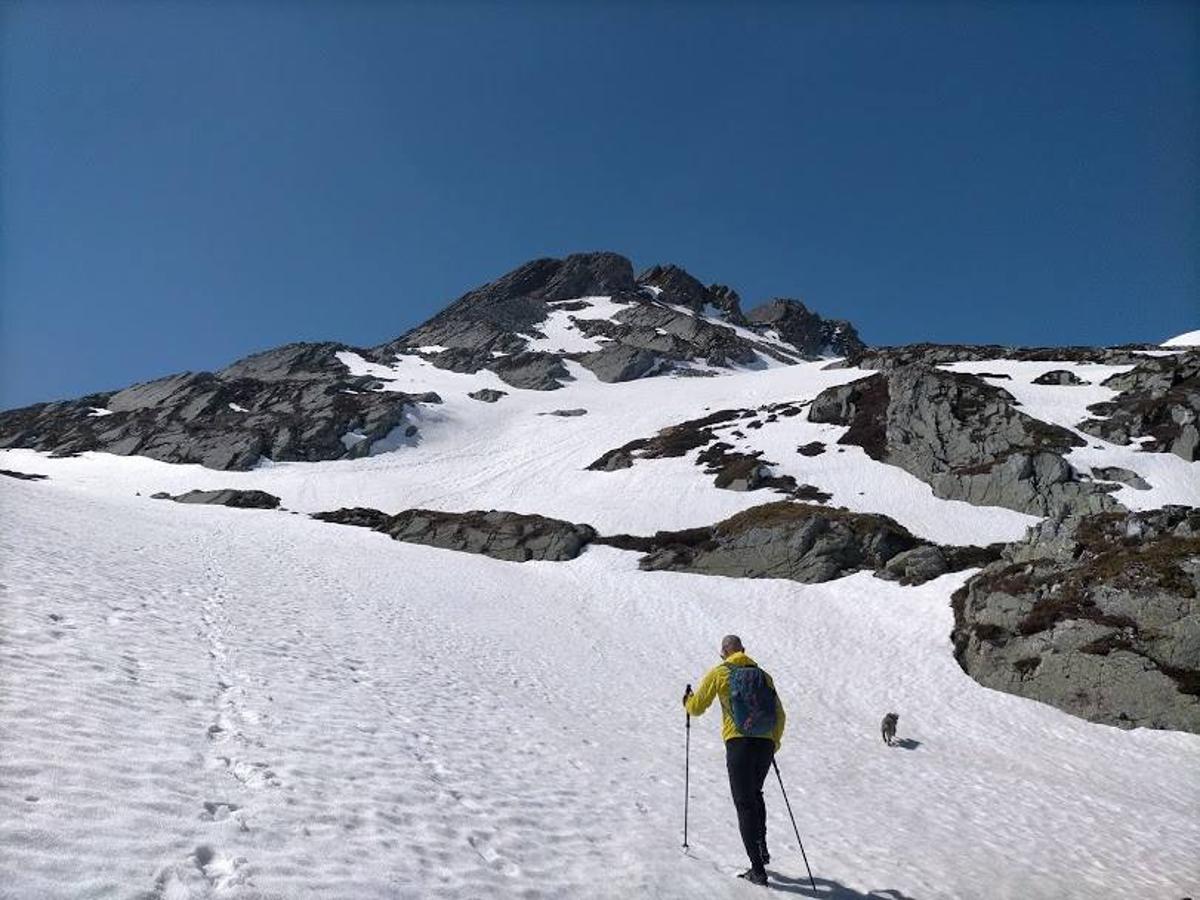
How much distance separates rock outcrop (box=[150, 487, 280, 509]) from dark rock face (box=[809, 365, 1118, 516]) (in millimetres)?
54235

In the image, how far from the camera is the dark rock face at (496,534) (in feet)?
139

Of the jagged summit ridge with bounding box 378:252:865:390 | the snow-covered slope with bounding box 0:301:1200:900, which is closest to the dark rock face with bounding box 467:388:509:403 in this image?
the jagged summit ridge with bounding box 378:252:865:390

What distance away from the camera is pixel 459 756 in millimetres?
10555

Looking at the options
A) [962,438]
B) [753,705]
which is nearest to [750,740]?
[753,705]

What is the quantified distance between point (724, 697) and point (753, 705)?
408 millimetres

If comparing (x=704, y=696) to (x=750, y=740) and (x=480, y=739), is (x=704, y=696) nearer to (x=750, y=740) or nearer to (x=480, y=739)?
(x=750, y=740)

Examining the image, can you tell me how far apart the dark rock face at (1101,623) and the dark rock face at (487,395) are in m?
87.9

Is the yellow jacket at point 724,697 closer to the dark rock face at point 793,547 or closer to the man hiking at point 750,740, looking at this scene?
the man hiking at point 750,740

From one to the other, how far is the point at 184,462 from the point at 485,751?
277 feet

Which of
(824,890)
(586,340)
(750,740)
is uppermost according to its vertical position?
(586,340)

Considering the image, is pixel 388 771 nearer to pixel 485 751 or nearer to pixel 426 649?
pixel 485 751

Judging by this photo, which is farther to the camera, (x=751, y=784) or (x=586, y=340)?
(x=586, y=340)

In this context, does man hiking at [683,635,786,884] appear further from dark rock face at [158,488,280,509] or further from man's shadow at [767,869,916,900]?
dark rock face at [158,488,280,509]

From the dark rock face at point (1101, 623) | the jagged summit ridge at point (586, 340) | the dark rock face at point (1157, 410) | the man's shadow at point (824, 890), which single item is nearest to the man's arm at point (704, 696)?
the man's shadow at point (824, 890)
